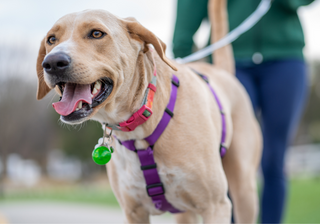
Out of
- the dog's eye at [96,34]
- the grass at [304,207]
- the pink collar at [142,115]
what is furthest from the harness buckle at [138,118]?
the grass at [304,207]

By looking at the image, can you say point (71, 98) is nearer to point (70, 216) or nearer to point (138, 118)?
point (138, 118)

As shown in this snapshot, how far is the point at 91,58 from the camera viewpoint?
203 centimetres

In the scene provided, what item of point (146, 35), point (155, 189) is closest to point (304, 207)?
point (155, 189)

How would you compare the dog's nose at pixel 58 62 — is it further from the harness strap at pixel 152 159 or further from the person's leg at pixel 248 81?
the person's leg at pixel 248 81

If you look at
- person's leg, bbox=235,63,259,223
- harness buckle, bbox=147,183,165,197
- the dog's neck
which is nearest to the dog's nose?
the dog's neck

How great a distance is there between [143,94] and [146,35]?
36 cm

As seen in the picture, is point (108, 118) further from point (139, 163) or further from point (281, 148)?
point (281, 148)

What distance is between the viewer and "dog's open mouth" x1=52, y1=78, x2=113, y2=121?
1979mm

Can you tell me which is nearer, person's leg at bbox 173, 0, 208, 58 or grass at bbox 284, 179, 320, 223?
person's leg at bbox 173, 0, 208, 58

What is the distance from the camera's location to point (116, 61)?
2117 mm

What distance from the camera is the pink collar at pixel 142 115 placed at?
2270 mm

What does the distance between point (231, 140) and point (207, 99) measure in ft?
1.98

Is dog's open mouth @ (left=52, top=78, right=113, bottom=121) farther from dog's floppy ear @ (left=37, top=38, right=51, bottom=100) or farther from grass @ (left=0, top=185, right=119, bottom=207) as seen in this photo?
grass @ (left=0, top=185, right=119, bottom=207)

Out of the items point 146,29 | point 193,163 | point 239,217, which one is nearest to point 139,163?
point 193,163
